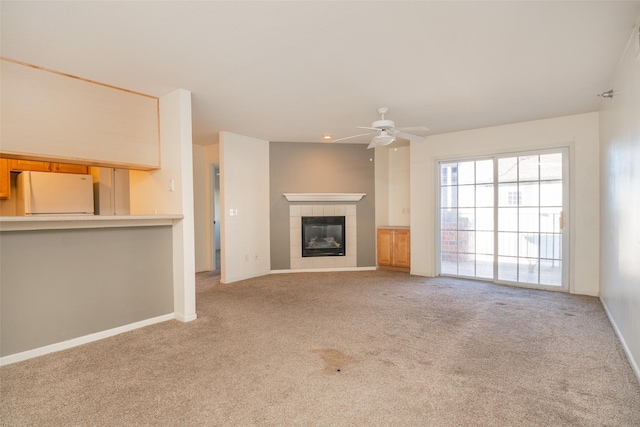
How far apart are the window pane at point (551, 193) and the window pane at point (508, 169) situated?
1.32 feet

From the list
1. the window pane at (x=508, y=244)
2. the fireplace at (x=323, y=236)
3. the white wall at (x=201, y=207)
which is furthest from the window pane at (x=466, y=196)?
the white wall at (x=201, y=207)

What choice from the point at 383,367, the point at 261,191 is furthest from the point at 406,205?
the point at 383,367

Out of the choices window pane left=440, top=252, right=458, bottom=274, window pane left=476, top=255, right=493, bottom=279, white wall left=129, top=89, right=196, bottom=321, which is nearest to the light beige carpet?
white wall left=129, top=89, right=196, bottom=321

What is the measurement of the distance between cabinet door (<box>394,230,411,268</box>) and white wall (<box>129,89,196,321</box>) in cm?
390

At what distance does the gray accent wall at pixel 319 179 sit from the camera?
20.7 feet

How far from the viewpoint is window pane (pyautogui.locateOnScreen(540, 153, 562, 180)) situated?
4746mm

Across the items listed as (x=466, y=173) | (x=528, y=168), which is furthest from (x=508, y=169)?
(x=466, y=173)

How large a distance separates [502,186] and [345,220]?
111 inches

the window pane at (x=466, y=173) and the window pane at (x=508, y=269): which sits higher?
the window pane at (x=466, y=173)

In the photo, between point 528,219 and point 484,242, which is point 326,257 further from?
point 528,219

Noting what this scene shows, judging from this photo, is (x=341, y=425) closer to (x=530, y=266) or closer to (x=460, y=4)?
(x=460, y=4)

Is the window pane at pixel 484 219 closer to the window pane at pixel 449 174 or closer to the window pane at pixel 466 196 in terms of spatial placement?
the window pane at pixel 466 196

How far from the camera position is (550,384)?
2.19 m

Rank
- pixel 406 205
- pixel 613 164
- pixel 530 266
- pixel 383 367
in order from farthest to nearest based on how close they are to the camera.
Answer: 1. pixel 406 205
2. pixel 530 266
3. pixel 613 164
4. pixel 383 367
